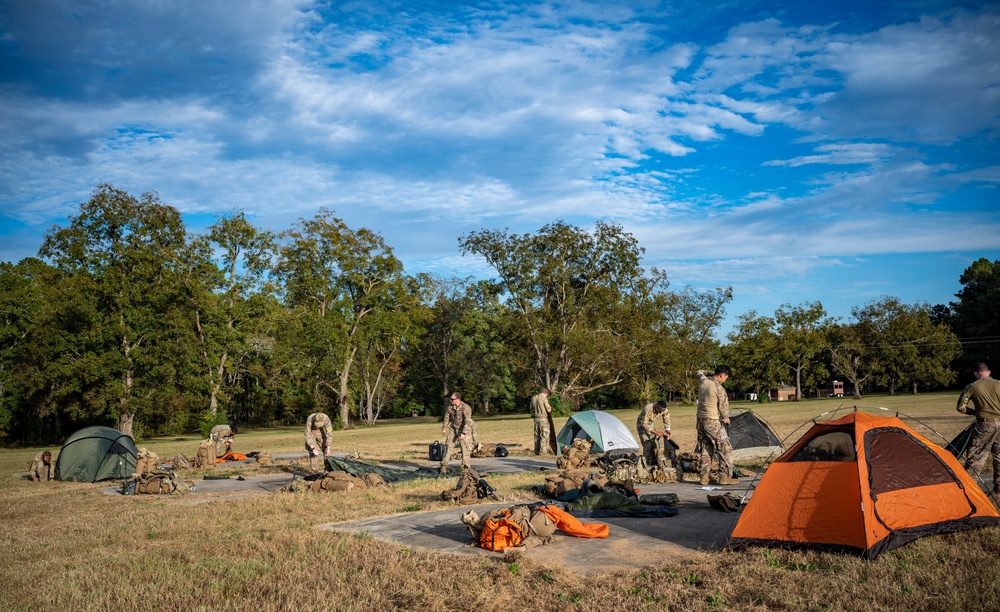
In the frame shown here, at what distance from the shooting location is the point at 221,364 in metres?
46.8

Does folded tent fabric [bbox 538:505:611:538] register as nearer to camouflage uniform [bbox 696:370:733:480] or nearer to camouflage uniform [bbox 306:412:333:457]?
camouflage uniform [bbox 696:370:733:480]

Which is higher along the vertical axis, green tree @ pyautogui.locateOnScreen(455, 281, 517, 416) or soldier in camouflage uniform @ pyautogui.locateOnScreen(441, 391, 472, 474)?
green tree @ pyautogui.locateOnScreen(455, 281, 517, 416)

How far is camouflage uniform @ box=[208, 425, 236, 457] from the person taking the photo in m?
22.2

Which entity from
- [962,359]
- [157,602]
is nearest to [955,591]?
[157,602]

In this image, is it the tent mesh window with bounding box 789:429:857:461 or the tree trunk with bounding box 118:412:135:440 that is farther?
the tree trunk with bounding box 118:412:135:440

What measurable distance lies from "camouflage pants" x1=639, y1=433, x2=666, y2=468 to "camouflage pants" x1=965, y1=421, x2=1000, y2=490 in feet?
19.4

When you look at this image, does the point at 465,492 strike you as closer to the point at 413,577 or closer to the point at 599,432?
the point at 413,577

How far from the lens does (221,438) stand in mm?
22344

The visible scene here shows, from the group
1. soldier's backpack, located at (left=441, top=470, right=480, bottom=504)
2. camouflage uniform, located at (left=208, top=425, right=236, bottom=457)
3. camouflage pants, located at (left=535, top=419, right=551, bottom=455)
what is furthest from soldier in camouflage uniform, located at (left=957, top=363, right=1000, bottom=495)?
camouflage uniform, located at (left=208, top=425, right=236, bottom=457)

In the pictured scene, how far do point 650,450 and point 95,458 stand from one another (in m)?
14.9

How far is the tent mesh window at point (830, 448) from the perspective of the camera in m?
7.68

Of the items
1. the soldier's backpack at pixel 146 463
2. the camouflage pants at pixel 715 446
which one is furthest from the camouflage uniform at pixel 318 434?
the camouflage pants at pixel 715 446

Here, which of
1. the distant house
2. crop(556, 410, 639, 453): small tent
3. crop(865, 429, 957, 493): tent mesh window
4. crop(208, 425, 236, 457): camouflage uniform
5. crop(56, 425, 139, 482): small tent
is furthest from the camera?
the distant house

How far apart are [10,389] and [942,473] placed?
160 feet
